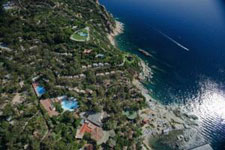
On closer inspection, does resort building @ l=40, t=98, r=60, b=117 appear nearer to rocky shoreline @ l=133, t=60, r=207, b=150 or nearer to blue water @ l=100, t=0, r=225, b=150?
rocky shoreline @ l=133, t=60, r=207, b=150

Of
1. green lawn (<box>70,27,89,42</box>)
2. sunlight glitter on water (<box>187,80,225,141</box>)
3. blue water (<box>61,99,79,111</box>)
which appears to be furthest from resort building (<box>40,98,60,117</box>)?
sunlight glitter on water (<box>187,80,225,141</box>)

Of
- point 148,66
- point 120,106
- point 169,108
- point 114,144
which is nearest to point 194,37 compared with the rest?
point 148,66

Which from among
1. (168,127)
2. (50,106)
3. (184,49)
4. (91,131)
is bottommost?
(50,106)

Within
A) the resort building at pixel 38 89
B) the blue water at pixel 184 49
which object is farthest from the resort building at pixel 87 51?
the resort building at pixel 38 89

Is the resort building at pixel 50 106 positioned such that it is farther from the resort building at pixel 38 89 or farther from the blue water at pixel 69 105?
the resort building at pixel 38 89

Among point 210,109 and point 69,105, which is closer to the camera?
point 69,105

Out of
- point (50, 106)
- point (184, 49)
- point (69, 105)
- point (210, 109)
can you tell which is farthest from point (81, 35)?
point (210, 109)

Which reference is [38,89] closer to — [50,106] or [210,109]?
[50,106]
